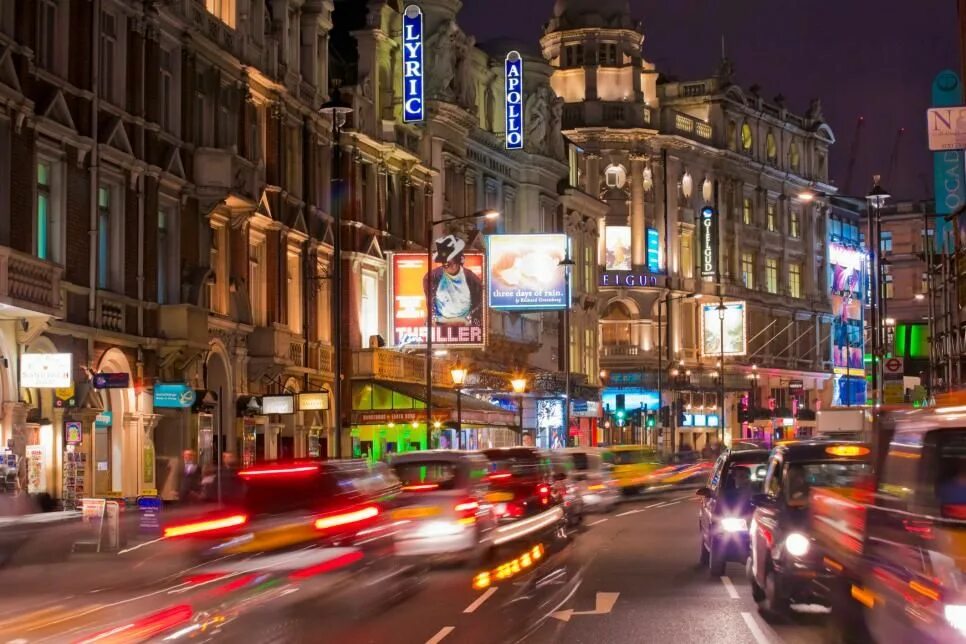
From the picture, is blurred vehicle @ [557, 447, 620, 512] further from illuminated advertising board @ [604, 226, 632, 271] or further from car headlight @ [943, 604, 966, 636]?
illuminated advertising board @ [604, 226, 632, 271]

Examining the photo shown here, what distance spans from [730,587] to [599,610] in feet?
11.3

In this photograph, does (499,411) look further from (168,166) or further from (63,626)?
(63,626)

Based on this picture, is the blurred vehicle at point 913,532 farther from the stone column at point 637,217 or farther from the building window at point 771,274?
the building window at point 771,274

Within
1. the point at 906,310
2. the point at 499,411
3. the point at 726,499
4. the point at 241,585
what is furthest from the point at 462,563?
the point at 906,310

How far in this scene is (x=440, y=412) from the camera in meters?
51.5

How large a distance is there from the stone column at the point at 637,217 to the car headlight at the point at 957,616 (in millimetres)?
86391

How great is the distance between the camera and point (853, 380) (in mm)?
123312

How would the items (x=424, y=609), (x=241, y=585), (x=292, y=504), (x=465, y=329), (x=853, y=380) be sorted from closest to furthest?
(x=241, y=585), (x=292, y=504), (x=424, y=609), (x=465, y=329), (x=853, y=380)

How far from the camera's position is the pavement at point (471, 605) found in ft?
34.0

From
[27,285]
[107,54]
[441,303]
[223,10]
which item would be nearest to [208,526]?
[27,285]

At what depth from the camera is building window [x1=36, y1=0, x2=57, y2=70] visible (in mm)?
32688

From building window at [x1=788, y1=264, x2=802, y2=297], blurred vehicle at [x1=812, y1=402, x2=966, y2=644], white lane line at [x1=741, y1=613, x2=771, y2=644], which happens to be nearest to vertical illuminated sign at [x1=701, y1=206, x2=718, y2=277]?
building window at [x1=788, y1=264, x2=802, y2=297]

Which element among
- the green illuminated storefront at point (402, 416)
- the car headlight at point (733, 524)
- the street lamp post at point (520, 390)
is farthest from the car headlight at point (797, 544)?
the street lamp post at point (520, 390)

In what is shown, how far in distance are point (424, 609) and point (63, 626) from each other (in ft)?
35.1
